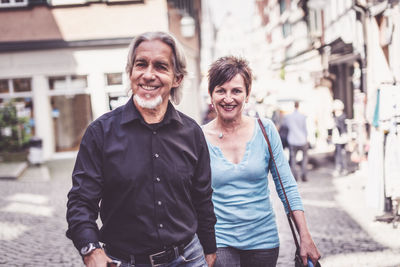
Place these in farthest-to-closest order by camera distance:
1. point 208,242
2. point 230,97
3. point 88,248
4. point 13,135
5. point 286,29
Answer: point 286,29 < point 13,135 < point 230,97 < point 208,242 < point 88,248

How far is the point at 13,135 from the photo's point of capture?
48.6 feet

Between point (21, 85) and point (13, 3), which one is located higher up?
point (13, 3)

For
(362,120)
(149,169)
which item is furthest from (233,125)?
(362,120)

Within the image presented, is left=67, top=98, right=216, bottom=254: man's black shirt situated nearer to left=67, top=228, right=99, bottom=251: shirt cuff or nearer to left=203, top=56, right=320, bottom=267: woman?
left=67, top=228, right=99, bottom=251: shirt cuff

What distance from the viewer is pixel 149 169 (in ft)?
7.02

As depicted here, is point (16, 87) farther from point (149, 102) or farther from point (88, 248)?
point (88, 248)

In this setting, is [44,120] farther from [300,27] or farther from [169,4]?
[300,27]

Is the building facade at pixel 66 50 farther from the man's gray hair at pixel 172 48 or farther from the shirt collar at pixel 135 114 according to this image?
the shirt collar at pixel 135 114

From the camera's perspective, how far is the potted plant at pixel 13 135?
1463 centimetres

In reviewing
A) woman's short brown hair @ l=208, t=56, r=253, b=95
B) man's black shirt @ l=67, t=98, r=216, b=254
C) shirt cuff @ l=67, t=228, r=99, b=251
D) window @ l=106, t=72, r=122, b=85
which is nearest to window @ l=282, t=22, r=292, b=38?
window @ l=106, t=72, r=122, b=85

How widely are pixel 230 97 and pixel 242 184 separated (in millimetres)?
518

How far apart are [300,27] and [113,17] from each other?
15.1 meters

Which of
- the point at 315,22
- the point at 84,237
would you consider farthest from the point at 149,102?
the point at 315,22

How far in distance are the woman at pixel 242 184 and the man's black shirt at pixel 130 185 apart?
65 centimetres
